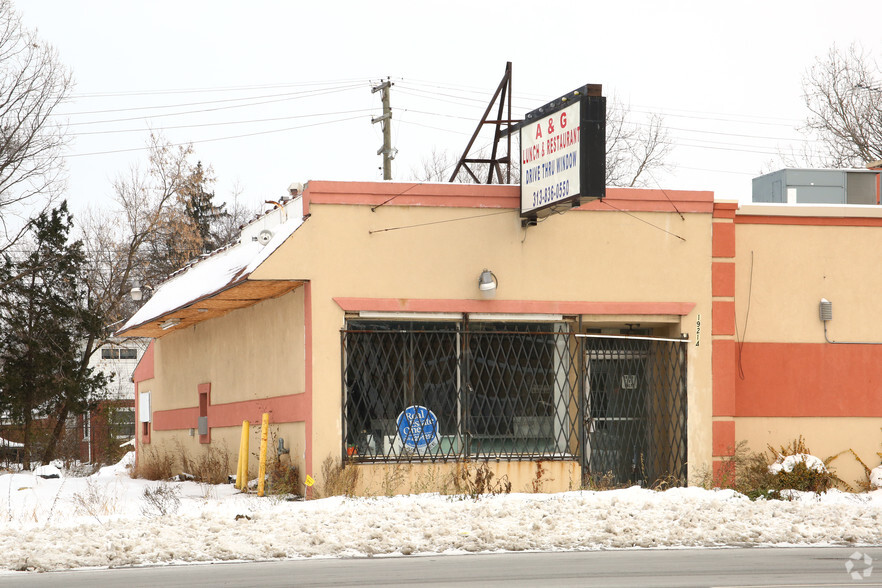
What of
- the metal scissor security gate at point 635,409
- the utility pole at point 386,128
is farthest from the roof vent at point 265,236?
the utility pole at point 386,128

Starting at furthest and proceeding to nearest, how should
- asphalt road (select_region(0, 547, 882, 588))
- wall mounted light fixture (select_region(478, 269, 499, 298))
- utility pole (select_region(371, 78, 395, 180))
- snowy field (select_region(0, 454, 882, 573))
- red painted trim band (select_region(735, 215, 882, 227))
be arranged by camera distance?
utility pole (select_region(371, 78, 395, 180)) → red painted trim band (select_region(735, 215, 882, 227)) → wall mounted light fixture (select_region(478, 269, 499, 298)) → snowy field (select_region(0, 454, 882, 573)) → asphalt road (select_region(0, 547, 882, 588))

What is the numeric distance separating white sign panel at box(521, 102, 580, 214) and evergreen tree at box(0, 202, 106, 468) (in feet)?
92.7

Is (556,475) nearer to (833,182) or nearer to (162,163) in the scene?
(833,182)

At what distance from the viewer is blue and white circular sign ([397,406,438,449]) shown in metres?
16.8

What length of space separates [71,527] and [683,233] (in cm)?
1053

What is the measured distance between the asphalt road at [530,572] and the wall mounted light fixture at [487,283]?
569cm

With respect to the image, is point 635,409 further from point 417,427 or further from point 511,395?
point 417,427

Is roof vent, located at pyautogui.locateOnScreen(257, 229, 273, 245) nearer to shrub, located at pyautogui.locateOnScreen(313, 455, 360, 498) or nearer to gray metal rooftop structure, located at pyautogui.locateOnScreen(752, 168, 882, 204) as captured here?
shrub, located at pyautogui.locateOnScreen(313, 455, 360, 498)

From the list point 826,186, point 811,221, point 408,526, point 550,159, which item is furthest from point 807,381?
point 408,526

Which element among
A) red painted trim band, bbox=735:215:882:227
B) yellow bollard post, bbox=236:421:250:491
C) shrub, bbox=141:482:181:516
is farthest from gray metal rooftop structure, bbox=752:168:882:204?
shrub, bbox=141:482:181:516

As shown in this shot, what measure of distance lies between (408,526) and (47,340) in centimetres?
3247

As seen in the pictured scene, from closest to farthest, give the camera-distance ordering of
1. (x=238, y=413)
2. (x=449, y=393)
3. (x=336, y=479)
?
(x=336, y=479) < (x=449, y=393) < (x=238, y=413)

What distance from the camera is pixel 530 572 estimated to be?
1048cm

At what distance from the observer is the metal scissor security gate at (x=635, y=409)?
1780 centimetres
